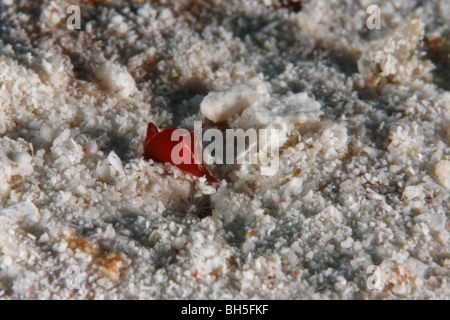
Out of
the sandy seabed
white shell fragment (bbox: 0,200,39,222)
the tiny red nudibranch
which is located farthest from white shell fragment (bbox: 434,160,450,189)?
white shell fragment (bbox: 0,200,39,222)

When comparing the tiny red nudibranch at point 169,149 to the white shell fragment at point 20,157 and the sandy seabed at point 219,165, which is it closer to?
the sandy seabed at point 219,165

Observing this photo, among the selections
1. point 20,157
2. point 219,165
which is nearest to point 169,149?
point 219,165

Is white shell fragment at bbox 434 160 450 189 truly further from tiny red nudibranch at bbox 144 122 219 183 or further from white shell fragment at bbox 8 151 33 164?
white shell fragment at bbox 8 151 33 164

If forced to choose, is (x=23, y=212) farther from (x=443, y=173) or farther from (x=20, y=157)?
(x=443, y=173)

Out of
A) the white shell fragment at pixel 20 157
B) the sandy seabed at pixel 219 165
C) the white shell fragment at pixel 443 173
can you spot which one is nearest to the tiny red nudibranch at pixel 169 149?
the sandy seabed at pixel 219 165

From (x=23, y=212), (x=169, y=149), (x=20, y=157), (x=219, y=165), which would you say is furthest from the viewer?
(x=219, y=165)
